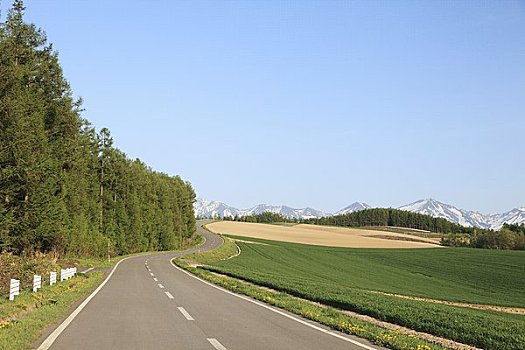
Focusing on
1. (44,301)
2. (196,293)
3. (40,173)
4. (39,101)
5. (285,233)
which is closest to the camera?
(44,301)

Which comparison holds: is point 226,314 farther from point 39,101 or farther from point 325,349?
point 39,101

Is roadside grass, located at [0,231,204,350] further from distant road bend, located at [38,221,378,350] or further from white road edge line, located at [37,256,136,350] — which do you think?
distant road bend, located at [38,221,378,350]

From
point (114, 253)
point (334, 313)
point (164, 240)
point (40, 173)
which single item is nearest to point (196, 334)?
point (334, 313)

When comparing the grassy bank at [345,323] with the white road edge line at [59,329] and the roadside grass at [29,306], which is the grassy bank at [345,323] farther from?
the roadside grass at [29,306]

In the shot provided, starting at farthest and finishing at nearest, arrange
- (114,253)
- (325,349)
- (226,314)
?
(114,253) → (226,314) → (325,349)

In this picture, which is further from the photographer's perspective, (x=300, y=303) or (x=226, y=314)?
(x=300, y=303)

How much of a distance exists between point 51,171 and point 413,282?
114 feet

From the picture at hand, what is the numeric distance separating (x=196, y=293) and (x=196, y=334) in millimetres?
10572

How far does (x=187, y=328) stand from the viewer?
12.0 meters

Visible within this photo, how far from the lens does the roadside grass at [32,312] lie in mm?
10125

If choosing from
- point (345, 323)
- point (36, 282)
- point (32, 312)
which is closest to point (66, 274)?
point (36, 282)

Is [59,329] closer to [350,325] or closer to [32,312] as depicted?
[32,312]

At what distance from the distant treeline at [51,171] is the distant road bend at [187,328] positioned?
1599 centimetres

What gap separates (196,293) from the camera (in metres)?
21.6
